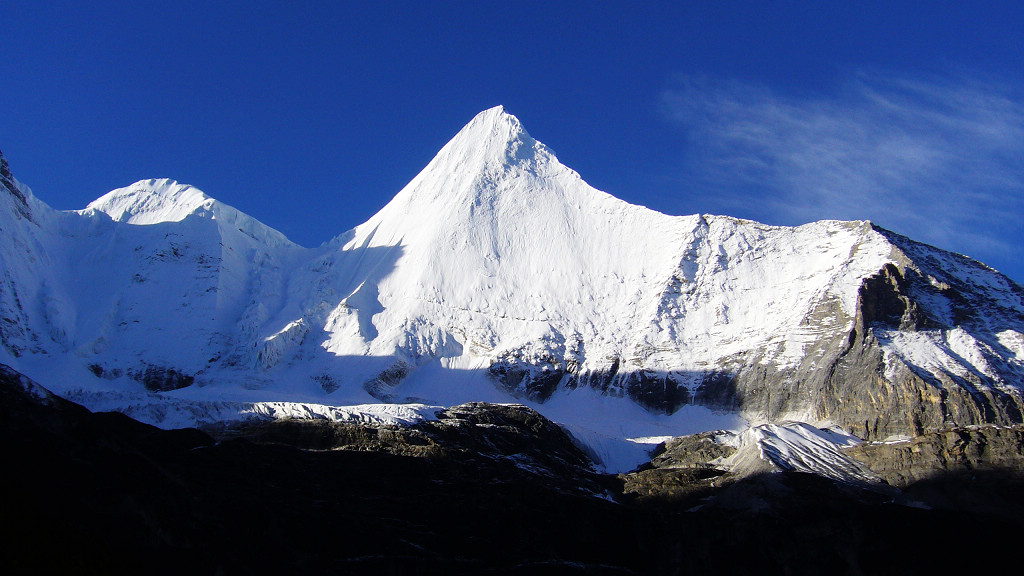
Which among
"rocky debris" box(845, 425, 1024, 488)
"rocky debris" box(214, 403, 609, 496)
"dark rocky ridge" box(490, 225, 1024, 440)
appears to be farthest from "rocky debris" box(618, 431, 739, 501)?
"dark rocky ridge" box(490, 225, 1024, 440)

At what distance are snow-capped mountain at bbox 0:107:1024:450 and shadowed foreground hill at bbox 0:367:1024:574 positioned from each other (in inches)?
1678

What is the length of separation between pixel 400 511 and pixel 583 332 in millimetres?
102277

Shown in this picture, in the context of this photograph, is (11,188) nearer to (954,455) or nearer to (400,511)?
(400,511)

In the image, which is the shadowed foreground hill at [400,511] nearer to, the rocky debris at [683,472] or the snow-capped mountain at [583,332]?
the rocky debris at [683,472]

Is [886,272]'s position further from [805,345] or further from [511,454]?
[511,454]

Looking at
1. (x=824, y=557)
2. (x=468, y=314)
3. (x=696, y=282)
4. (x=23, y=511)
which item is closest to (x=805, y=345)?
(x=696, y=282)

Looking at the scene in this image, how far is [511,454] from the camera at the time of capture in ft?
371

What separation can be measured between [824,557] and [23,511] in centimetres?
6588

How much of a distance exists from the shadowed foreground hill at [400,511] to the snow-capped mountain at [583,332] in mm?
42614

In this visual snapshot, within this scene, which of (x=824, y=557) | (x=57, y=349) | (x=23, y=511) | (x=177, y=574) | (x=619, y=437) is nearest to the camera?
(x=23, y=511)

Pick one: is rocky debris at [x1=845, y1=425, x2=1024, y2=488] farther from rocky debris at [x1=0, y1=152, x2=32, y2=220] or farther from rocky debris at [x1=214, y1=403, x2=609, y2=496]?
rocky debris at [x1=0, y1=152, x2=32, y2=220]

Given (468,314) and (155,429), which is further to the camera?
(468,314)

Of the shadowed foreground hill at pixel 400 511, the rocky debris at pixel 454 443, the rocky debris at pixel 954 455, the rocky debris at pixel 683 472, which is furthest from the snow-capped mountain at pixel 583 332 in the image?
the shadowed foreground hill at pixel 400 511

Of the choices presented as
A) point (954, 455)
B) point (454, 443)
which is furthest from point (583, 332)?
point (954, 455)
